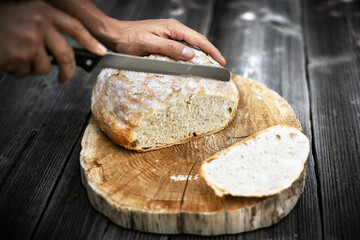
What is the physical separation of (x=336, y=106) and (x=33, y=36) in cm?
267

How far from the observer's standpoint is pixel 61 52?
2.03 metres

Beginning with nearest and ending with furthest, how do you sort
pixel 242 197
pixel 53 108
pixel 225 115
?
pixel 242 197 → pixel 225 115 → pixel 53 108

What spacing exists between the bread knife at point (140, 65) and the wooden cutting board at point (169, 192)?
0.53 m

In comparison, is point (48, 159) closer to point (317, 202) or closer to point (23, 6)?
point (23, 6)

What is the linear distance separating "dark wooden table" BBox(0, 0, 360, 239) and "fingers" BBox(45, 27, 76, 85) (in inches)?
35.4

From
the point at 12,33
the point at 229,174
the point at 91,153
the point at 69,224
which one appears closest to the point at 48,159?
the point at 91,153

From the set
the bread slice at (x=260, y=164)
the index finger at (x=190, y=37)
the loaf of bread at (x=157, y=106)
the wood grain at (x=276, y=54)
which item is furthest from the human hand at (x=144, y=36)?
the wood grain at (x=276, y=54)

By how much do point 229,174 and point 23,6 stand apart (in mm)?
1509

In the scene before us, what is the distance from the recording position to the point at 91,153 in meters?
2.60

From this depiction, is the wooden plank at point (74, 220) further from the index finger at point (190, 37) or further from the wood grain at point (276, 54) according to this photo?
the index finger at point (190, 37)

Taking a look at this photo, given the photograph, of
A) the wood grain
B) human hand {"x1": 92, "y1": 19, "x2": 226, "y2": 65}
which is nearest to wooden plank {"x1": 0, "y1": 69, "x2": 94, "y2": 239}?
human hand {"x1": 92, "y1": 19, "x2": 226, "y2": 65}

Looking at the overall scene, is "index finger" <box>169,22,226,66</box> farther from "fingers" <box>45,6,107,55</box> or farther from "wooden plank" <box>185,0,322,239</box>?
"wooden plank" <box>185,0,322,239</box>

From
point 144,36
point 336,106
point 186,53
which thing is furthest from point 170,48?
point 336,106

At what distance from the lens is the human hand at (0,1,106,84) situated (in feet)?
6.05
